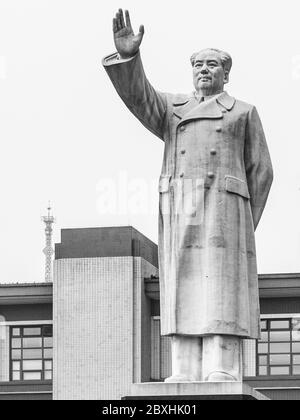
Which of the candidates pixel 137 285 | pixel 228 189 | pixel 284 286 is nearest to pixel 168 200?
pixel 228 189

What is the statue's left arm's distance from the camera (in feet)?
61.9

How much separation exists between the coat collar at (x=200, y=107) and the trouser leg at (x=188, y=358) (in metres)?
2.76

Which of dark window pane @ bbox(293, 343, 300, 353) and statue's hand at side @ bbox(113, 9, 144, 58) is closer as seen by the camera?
statue's hand at side @ bbox(113, 9, 144, 58)

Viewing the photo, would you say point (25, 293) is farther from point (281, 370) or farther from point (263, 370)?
point (281, 370)

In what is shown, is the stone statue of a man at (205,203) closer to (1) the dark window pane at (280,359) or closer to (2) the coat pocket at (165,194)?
(2) the coat pocket at (165,194)

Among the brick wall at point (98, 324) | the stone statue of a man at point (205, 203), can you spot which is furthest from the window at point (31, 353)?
the stone statue of a man at point (205, 203)

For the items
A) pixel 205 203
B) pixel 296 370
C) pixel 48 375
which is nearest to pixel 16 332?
pixel 48 375

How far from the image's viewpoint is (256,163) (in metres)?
18.9

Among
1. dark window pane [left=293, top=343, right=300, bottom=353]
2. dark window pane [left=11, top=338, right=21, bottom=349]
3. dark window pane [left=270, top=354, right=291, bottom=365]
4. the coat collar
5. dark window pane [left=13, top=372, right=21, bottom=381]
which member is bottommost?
dark window pane [left=13, top=372, right=21, bottom=381]

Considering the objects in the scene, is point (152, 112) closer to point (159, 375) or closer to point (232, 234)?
point (232, 234)

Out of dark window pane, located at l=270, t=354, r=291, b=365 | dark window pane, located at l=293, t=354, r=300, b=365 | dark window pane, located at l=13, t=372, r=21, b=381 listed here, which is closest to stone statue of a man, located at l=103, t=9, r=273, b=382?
dark window pane, located at l=270, t=354, r=291, b=365

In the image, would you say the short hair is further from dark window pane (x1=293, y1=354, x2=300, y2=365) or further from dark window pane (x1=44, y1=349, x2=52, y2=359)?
dark window pane (x1=44, y1=349, x2=52, y2=359)

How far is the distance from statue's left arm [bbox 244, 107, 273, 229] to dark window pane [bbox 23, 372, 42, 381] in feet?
141

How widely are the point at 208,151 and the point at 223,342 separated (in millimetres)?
2378
